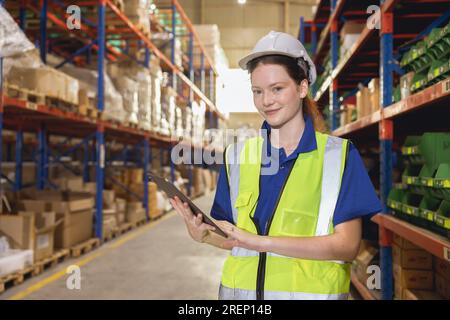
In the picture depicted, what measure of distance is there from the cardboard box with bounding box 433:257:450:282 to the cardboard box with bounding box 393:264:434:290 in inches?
2.4

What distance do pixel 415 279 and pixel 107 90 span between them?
16.0ft

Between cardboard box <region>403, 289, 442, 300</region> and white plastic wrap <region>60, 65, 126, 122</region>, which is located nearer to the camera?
cardboard box <region>403, 289, 442, 300</region>

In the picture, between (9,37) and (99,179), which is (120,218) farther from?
(9,37)

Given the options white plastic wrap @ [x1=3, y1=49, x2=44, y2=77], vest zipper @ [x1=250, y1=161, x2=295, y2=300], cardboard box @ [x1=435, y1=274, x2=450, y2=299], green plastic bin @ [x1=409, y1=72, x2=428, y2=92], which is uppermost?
white plastic wrap @ [x1=3, y1=49, x2=44, y2=77]

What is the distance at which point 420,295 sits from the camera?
314 centimetres

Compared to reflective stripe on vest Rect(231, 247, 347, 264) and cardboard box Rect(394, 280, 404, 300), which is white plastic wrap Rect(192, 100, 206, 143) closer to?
cardboard box Rect(394, 280, 404, 300)

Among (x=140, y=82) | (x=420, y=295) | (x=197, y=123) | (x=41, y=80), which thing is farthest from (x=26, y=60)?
(x=197, y=123)

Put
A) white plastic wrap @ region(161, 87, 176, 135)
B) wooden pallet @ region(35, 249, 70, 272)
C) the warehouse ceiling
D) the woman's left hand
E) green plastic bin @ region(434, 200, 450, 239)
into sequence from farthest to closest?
the warehouse ceiling → white plastic wrap @ region(161, 87, 176, 135) → wooden pallet @ region(35, 249, 70, 272) → green plastic bin @ region(434, 200, 450, 239) → the woman's left hand

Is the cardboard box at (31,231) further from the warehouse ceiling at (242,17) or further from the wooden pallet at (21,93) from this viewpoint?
the warehouse ceiling at (242,17)

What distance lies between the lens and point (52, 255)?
5145mm

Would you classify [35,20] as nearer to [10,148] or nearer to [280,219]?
[10,148]

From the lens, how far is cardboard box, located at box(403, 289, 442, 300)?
309 centimetres
